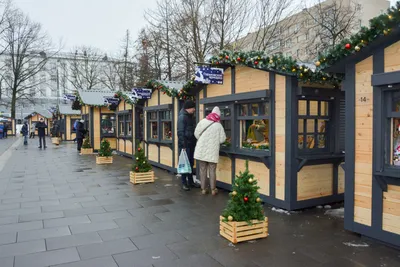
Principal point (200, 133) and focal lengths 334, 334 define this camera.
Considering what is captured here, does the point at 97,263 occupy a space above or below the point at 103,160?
below

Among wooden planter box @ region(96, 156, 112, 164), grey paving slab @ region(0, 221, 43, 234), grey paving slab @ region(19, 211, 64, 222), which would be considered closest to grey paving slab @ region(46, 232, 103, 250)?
grey paving slab @ region(0, 221, 43, 234)

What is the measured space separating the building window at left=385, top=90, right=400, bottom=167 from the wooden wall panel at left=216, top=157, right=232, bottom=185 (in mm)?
3765

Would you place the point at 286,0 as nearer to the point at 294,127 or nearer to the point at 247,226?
the point at 294,127

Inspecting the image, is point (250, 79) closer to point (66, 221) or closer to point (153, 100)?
point (66, 221)

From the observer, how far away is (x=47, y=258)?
12.9ft

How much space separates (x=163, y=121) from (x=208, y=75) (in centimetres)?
446

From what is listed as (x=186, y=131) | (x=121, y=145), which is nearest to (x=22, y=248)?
(x=186, y=131)

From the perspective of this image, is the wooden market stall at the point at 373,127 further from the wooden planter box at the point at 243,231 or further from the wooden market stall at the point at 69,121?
the wooden market stall at the point at 69,121

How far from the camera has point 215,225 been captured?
5.20m

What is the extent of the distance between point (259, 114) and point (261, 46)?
40.0ft

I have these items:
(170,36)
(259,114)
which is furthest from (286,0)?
(259,114)

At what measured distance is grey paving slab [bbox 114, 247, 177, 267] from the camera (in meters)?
3.79

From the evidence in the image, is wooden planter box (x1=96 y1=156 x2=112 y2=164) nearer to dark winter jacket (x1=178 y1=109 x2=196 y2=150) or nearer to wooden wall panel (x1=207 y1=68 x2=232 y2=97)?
dark winter jacket (x1=178 y1=109 x2=196 y2=150)

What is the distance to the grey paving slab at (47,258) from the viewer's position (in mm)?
3797
